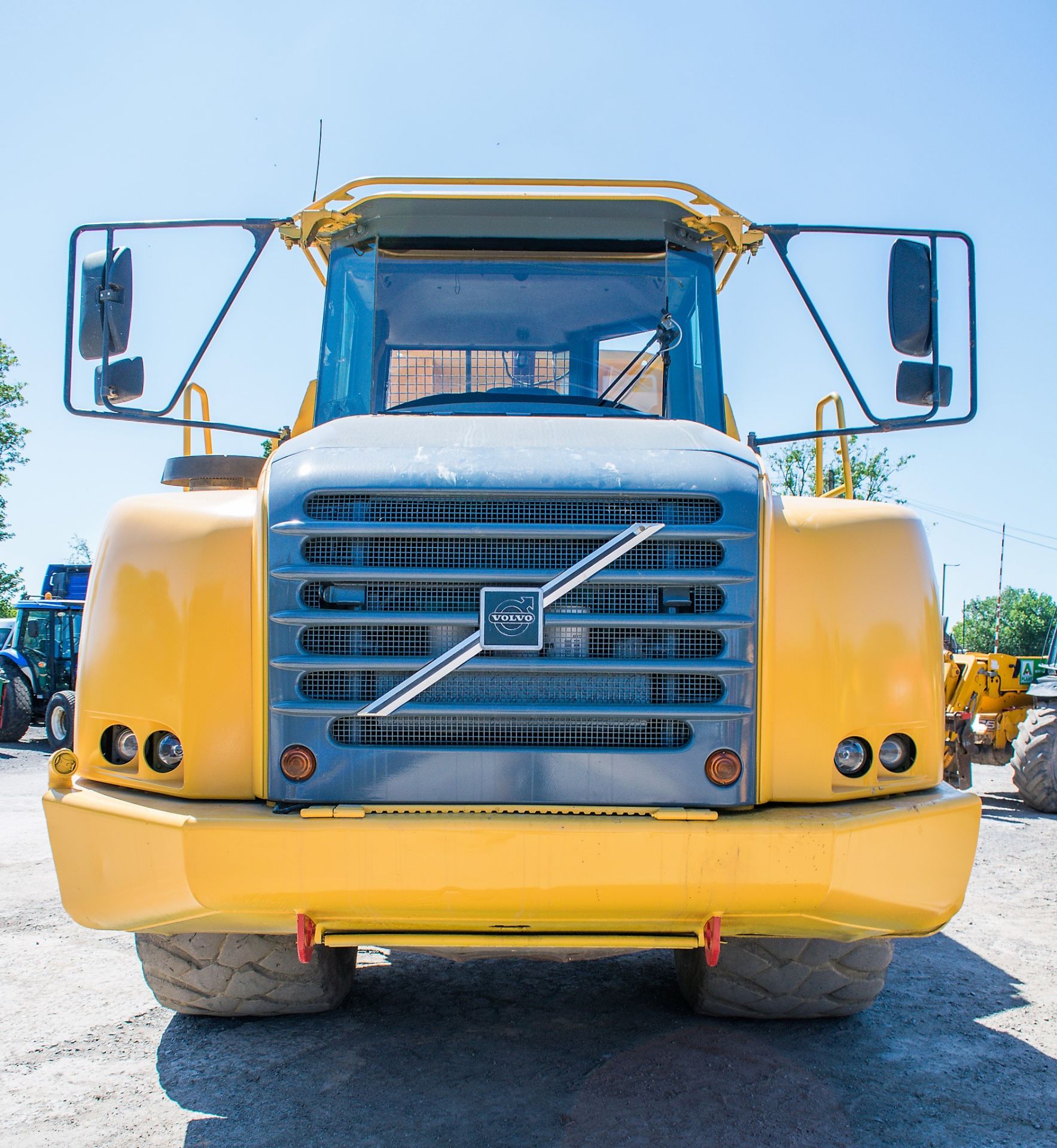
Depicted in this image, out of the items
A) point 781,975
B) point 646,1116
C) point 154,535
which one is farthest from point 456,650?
point 781,975

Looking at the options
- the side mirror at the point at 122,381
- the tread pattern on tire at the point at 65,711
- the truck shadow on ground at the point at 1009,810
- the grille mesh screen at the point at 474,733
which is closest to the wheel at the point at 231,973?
the grille mesh screen at the point at 474,733

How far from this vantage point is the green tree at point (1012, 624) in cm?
8488

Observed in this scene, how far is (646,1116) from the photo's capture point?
3.30 m

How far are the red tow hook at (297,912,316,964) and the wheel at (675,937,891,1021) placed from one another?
56.5 inches

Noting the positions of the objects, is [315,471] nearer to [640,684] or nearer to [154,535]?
[154,535]

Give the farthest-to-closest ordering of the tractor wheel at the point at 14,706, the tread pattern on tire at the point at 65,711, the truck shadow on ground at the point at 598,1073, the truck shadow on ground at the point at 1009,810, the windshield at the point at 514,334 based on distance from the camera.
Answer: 1. the tractor wheel at the point at 14,706
2. the tread pattern on tire at the point at 65,711
3. the truck shadow on ground at the point at 1009,810
4. the windshield at the point at 514,334
5. the truck shadow on ground at the point at 598,1073

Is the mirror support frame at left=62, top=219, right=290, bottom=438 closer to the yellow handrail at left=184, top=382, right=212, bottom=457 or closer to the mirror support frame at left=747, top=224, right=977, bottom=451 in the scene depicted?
the yellow handrail at left=184, top=382, right=212, bottom=457

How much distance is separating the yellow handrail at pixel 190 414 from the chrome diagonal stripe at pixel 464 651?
165 cm

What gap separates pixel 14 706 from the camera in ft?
56.6

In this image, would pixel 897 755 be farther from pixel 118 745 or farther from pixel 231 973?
pixel 231 973

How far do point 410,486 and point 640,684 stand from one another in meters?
0.85

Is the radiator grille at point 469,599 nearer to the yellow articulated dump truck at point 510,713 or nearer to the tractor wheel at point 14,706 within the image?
the yellow articulated dump truck at point 510,713

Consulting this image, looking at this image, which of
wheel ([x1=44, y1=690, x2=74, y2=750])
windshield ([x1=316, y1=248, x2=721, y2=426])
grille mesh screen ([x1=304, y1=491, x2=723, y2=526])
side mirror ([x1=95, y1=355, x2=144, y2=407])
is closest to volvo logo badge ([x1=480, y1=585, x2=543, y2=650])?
grille mesh screen ([x1=304, y1=491, x2=723, y2=526])

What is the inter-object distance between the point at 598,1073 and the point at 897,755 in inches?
59.0
